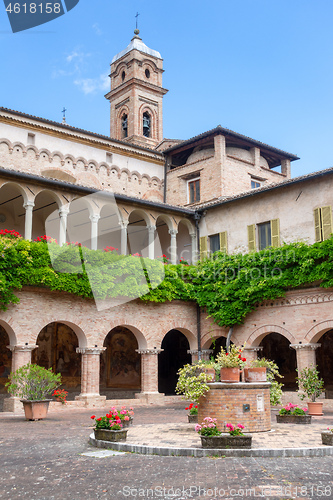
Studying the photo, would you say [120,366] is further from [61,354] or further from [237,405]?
[237,405]

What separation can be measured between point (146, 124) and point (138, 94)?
2064 millimetres

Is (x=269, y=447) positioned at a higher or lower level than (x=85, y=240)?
lower

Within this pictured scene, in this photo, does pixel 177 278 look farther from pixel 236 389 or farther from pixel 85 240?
pixel 236 389

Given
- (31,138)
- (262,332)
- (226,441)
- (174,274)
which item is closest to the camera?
(226,441)

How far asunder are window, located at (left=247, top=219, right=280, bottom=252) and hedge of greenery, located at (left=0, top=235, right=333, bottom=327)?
4.58 ft

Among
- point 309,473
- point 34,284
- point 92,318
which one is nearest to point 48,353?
point 92,318

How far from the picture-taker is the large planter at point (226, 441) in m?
8.66

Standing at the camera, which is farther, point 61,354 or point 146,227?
point 146,227

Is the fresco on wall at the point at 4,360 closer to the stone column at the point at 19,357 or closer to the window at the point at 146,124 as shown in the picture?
the stone column at the point at 19,357

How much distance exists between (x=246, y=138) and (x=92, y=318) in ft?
40.4

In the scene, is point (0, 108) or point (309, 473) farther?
point (0, 108)

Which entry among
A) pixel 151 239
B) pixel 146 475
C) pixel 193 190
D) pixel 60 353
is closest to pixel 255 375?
pixel 146 475

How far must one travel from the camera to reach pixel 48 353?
2148 centimetres

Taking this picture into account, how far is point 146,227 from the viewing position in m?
24.0
